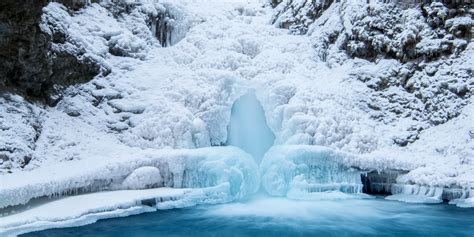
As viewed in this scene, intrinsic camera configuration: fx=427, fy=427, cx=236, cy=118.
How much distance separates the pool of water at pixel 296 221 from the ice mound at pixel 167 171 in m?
0.93

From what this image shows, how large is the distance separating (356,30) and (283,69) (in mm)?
3265

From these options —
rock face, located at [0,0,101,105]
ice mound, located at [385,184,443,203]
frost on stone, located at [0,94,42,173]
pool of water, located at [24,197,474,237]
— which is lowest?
pool of water, located at [24,197,474,237]

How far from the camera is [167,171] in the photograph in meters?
11.6

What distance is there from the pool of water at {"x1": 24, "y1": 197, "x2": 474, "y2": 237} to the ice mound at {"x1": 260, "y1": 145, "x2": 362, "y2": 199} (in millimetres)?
735

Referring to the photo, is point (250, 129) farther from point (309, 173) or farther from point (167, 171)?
point (167, 171)

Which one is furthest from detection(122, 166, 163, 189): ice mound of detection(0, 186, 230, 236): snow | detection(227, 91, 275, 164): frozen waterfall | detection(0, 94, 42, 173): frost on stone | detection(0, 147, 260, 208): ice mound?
detection(227, 91, 275, 164): frozen waterfall

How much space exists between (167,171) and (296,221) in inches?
156

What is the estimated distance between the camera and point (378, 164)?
1225 cm

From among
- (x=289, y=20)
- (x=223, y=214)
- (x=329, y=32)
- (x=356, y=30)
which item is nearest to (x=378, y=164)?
(x=223, y=214)

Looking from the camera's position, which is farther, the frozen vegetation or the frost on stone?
the frozen vegetation

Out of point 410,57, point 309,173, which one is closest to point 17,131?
point 309,173

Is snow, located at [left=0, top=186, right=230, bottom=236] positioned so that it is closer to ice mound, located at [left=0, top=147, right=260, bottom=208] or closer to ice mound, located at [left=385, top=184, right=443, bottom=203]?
ice mound, located at [left=0, top=147, right=260, bottom=208]

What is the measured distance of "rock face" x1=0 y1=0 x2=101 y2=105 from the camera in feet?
37.1

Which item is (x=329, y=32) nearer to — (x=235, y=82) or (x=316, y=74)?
(x=316, y=74)
